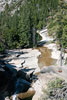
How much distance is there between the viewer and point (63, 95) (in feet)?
49.3

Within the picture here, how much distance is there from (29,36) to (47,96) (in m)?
40.4

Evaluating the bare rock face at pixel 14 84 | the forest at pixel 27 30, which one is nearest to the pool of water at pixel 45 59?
the forest at pixel 27 30

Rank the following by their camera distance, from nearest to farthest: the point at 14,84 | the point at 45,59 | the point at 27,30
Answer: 1. the point at 14,84
2. the point at 45,59
3. the point at 27,30

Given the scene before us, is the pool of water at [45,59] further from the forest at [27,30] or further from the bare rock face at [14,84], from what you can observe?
the bare rock face at [14,84]

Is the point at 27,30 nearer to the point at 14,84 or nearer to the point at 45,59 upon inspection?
the point at 45,59

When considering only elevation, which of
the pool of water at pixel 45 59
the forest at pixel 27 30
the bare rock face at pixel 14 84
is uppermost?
the forest at pixel 27 30

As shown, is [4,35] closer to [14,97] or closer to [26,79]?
[26,79]

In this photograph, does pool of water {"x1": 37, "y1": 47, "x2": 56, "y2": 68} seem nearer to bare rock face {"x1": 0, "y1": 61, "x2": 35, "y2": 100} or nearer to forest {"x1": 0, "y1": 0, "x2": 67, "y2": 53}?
forest {"x1": 0, "y1": 0, "x2": 67, "y2": 53}

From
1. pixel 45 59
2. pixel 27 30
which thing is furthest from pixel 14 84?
pixel 27 30

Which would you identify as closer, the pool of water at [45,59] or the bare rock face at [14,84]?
the bare rock face at [14,84]

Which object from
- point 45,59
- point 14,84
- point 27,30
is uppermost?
point 27,30

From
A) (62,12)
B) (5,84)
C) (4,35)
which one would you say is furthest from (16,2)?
(5,84)

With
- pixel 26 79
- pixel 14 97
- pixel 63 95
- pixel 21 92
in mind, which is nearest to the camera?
pixel 63 95

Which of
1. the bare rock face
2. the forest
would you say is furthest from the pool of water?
the bare rock face
